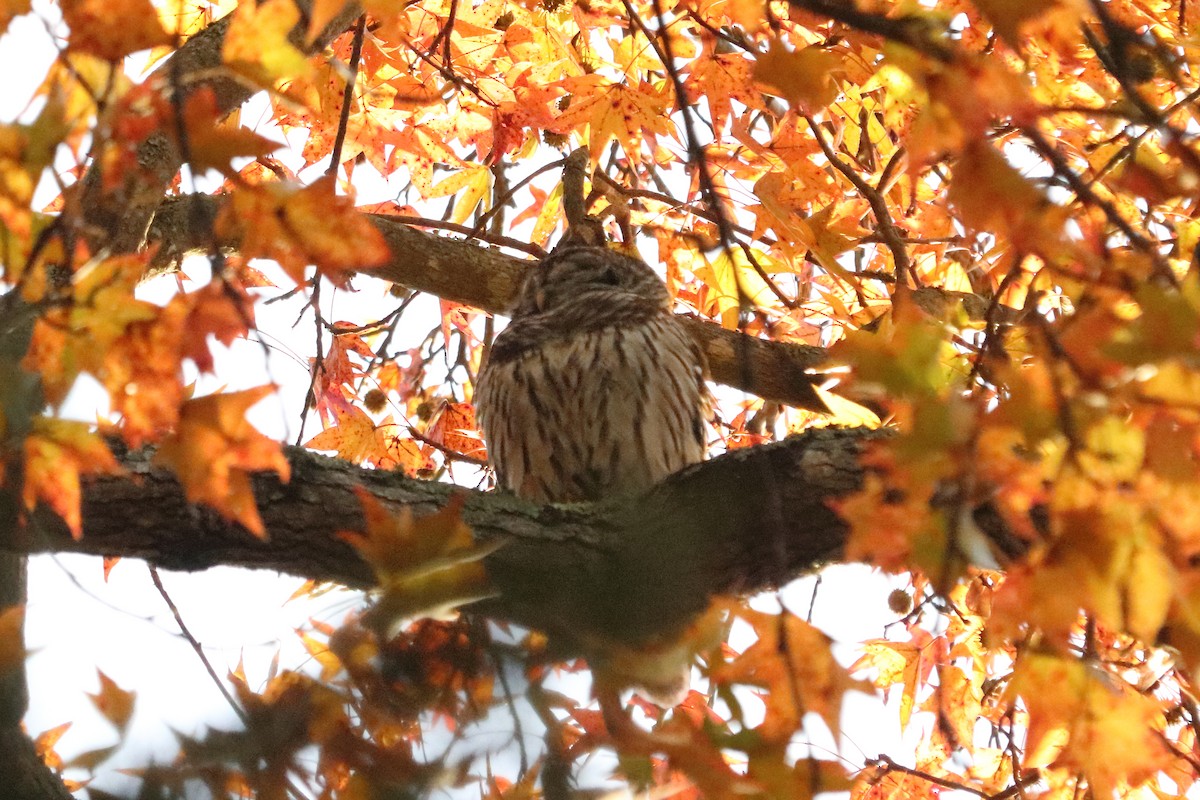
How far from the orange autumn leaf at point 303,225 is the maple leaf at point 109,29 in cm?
23

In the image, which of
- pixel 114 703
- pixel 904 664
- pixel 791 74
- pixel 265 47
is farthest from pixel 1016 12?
pixel 904 664

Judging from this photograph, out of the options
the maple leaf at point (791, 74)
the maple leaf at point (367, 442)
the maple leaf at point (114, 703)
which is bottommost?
the maple leaf at point (114, 703)

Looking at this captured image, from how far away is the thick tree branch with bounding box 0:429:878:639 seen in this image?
91.1 inches

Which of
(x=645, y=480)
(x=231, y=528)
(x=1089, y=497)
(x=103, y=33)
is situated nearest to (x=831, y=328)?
(x=645, y=480)

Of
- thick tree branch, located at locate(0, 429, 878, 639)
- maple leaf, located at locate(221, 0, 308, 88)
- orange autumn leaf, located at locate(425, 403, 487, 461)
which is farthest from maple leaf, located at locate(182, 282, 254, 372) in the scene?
orange autumn leaf, located at locate(425, 403, 487, 461)

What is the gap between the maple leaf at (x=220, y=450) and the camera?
5.24ft

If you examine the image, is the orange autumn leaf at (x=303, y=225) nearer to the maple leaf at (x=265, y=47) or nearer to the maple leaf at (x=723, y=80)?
the maple leaf at (x=265, y=47)

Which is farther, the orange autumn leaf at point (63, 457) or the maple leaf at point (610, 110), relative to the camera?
the maple leaf at point (610, 110)

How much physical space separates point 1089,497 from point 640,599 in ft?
3.54

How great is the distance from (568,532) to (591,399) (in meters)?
1.19

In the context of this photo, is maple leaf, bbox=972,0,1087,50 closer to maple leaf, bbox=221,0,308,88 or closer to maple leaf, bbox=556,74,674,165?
maple leaf, bbox=221,0,308,88

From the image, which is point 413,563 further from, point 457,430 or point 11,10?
point 457,430

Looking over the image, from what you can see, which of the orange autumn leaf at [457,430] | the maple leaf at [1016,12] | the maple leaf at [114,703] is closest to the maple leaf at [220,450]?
the maple leaf at [114,703]

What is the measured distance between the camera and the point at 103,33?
142cm
